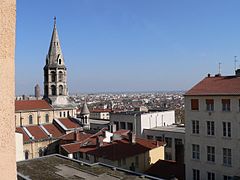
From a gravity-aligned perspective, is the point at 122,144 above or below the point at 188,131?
below

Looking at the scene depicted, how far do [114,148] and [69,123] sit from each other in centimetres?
2158

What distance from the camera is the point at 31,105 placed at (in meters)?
53.3

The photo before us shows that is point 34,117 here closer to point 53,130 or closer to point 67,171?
point 53,130

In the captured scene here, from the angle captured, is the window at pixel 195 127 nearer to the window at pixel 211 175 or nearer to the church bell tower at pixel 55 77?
the window at pixel 211 175

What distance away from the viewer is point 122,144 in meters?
36.8

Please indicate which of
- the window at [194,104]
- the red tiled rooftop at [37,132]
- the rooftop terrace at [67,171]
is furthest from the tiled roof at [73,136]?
the window at [194,104]

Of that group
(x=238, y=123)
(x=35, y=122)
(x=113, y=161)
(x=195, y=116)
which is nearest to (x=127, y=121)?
(x=35, y=122)

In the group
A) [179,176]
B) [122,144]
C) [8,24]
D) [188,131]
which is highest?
[8,24]

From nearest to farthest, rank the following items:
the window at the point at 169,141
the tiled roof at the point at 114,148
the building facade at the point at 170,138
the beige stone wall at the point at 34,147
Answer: the tiled roof at the point at 114,148
the beige stone wall at the point at 34,147
the building facade at the point at 170,138
the window at the point at 169,141

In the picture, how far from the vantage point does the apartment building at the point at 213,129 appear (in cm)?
2636

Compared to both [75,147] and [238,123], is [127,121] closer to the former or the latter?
[75,147]

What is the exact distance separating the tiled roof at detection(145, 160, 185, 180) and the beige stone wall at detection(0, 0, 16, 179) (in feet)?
92.3

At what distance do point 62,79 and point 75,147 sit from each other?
67.5 feet

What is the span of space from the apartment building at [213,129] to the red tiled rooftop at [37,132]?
27631 millimetres
